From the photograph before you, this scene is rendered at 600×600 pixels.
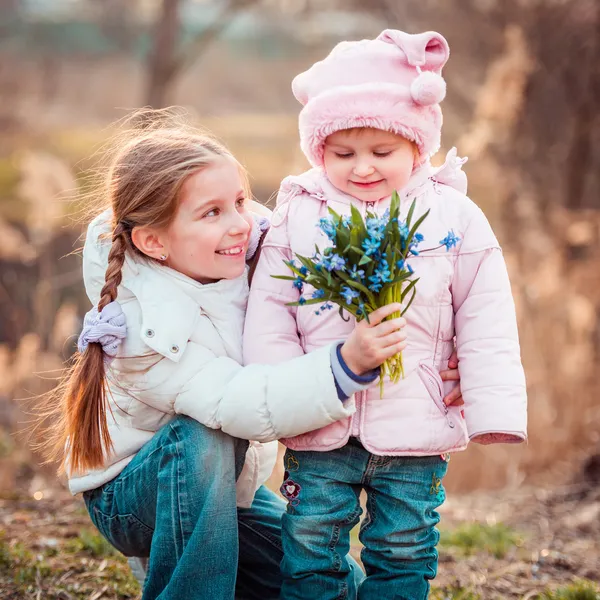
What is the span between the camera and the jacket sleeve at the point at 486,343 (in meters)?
2.21

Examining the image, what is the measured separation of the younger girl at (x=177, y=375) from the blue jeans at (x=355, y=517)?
0.16 m

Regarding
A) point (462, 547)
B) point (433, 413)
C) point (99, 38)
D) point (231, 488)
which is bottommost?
point (462, 547)

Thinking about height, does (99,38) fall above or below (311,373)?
above

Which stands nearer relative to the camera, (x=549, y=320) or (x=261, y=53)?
(x=549, y=320)

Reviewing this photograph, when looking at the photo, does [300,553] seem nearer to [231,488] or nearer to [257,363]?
[231,488]

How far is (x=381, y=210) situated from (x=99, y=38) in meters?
12.5

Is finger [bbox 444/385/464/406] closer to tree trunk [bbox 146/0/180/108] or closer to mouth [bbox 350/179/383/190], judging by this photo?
mouth [bbox 350/179/383/190]

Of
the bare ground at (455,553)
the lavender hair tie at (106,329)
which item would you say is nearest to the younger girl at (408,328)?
the lavender hair tie at (106,329)

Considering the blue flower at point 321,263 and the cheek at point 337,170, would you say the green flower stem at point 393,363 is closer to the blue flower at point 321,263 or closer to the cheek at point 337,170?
the blue flower at point 321,263

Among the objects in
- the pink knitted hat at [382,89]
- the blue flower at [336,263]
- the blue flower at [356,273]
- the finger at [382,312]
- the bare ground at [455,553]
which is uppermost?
the pink knitted hat at [382,89]

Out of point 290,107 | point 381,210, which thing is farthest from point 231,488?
point 290,107

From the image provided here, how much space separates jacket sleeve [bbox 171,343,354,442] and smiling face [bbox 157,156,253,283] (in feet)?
0.93

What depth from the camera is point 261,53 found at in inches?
557

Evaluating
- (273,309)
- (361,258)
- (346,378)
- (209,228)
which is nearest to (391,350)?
(346,378)
